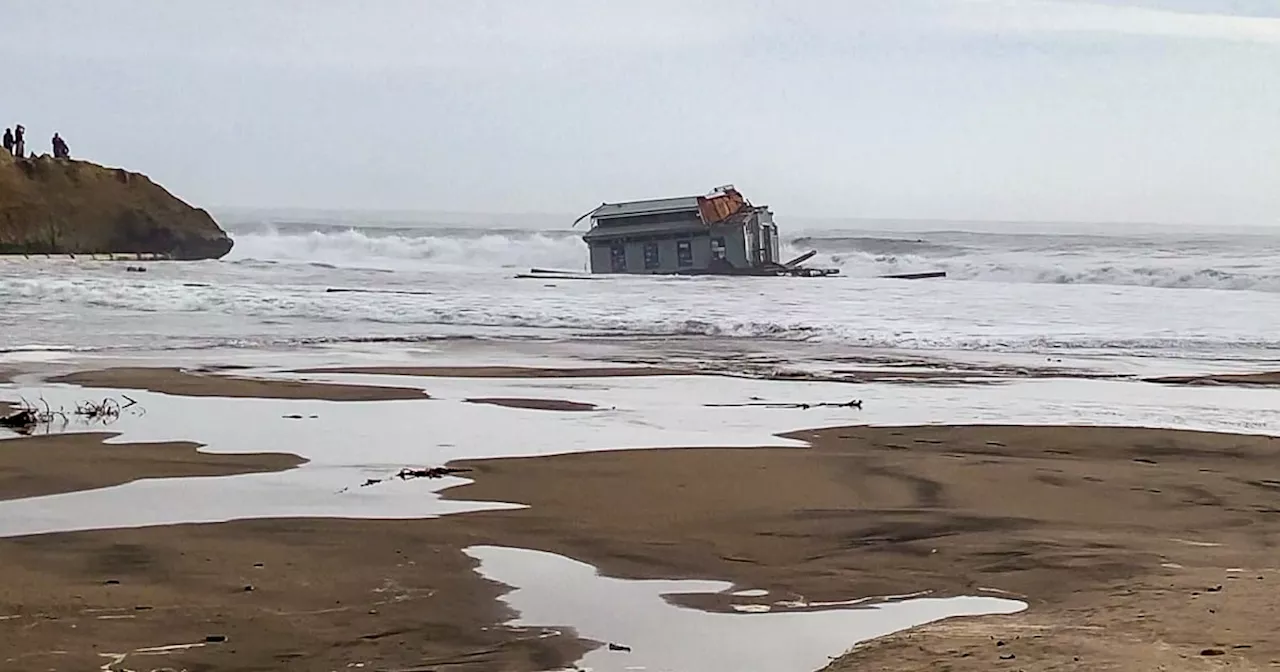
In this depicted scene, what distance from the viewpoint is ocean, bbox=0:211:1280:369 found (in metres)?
17.9

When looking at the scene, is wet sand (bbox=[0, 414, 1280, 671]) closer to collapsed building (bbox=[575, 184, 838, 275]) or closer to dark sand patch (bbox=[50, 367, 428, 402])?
dark sand patch (bbox=[50, 367, 428, 402])

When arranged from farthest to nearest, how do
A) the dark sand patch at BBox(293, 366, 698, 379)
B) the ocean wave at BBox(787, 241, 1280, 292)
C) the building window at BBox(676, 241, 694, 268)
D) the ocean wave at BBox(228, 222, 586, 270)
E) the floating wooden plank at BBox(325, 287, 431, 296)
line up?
the ocean wave at BBox(228, 222, 586, 270) → the building window at BBox(676, 241, 694, 268) → the ocean wave at BBox(787, 241, 1280, 292) → the floating wooden plank at BBox(325, 287, 431, 296) → the dark sand patch at BBox(293, 366, 698, 379)

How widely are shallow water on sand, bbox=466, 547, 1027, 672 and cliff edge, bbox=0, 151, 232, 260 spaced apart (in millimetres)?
38714

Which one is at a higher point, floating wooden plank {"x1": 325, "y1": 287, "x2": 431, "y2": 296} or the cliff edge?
the cliff edge

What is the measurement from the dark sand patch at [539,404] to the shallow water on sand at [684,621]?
5502mm

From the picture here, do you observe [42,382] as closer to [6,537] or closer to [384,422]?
[384,422]

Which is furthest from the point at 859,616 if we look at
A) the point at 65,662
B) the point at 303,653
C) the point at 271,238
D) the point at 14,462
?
the point at 271,238

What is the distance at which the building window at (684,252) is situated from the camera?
4062 cm

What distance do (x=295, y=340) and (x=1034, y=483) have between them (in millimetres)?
11986

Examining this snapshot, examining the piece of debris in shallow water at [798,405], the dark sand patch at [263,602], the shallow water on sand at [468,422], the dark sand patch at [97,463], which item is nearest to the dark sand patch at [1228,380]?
the shallow water on sand at [468,422]

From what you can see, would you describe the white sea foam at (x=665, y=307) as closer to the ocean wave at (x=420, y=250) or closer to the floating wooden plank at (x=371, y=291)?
the floating wooden plank at (x=371, y=291)

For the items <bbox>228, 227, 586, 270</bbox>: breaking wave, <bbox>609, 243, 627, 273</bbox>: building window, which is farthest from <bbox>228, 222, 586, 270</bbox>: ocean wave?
<bbox>609, 243, 627, 273</bbox>: building window

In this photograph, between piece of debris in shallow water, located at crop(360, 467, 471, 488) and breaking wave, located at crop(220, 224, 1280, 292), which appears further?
breaking wave, located at crop(220, 224, 1280, 292)

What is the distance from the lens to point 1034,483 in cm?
786
